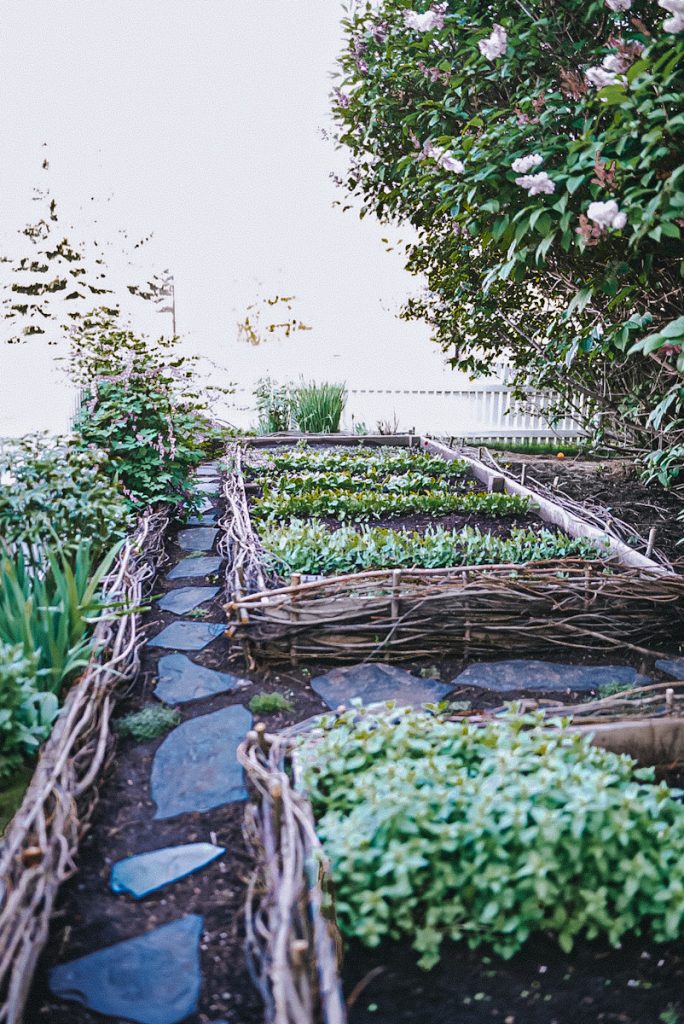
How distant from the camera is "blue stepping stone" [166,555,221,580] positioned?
329 centimetres

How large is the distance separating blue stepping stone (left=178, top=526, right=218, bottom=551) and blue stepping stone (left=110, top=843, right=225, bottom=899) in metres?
2.25

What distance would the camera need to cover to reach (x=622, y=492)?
5043 mm

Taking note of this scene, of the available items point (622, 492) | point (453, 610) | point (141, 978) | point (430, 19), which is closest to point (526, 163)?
point (430, 19)

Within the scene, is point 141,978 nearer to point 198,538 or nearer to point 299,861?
point 299,861

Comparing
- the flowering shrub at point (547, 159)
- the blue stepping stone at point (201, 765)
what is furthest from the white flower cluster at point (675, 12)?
the blue stepping stone at point (201, 765)

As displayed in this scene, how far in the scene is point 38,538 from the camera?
2.70 metres

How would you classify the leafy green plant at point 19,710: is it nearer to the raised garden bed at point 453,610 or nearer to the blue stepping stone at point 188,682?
the blue stepping stone at point 188,682

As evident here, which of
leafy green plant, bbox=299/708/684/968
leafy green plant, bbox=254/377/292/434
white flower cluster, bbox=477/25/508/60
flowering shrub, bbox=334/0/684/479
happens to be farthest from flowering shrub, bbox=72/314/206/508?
leafy green plant, bbox=254/377/292/434

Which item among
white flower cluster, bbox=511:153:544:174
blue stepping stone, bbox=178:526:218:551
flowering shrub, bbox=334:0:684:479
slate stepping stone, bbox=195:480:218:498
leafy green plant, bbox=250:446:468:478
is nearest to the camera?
flowering shrub, bbox=334:0:684:479

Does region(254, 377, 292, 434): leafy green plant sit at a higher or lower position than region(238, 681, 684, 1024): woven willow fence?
higher

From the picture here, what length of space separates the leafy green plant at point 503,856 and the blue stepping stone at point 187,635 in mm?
1177

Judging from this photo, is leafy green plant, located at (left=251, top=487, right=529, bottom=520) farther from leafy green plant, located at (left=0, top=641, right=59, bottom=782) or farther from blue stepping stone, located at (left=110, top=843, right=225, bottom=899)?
blue stepping stone, located at (left=110, top=843, right=225, bottom=899)

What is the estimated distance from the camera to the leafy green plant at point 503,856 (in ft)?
4.20

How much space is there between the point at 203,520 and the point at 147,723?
2.39m
